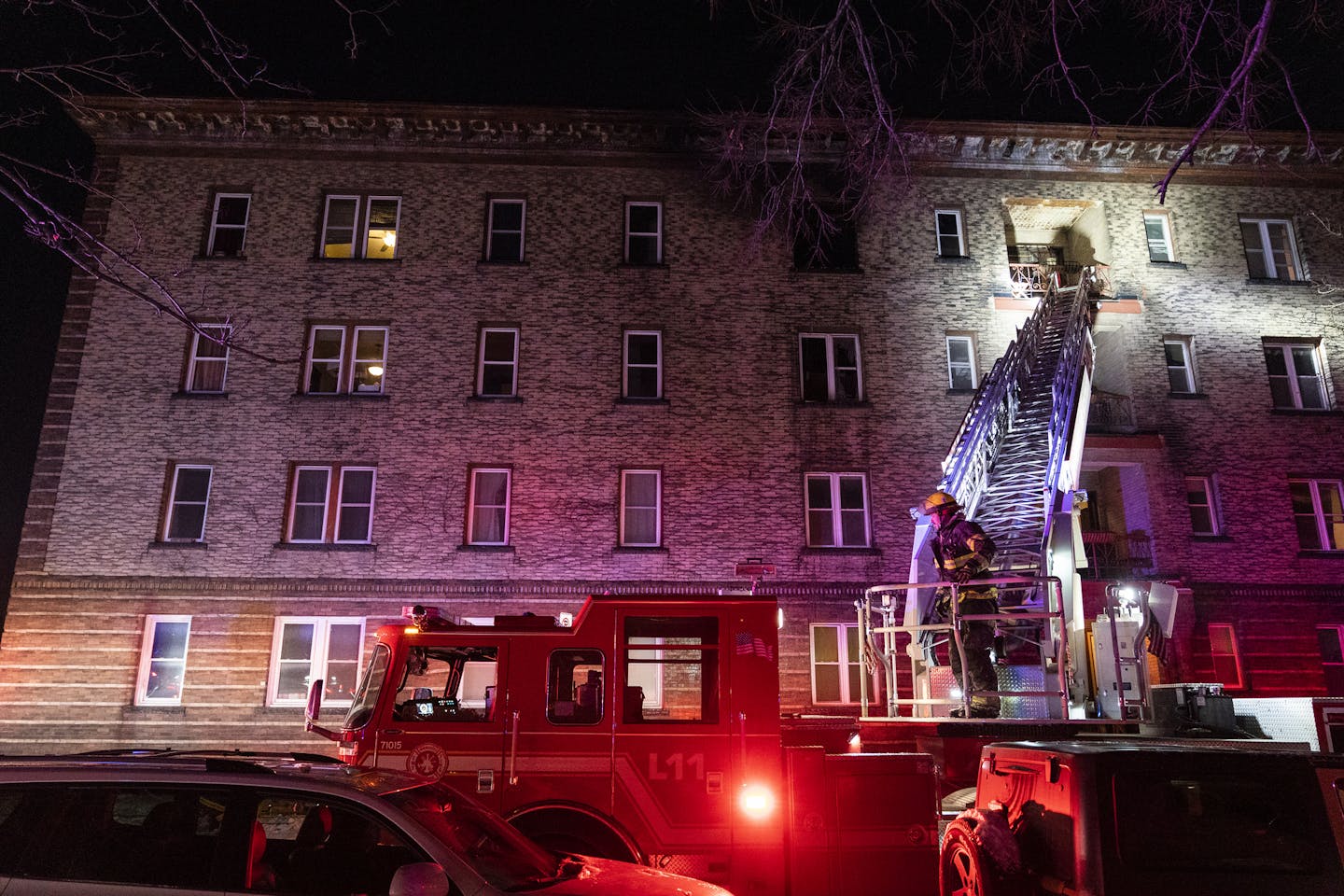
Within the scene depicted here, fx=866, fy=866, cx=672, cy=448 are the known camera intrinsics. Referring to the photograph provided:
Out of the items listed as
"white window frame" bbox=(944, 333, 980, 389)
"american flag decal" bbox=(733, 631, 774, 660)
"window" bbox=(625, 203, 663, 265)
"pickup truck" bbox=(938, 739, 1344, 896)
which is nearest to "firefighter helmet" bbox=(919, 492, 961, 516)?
"american flag decal" bbox=(733, 631, 774, 660)

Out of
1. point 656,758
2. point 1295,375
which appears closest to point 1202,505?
point 1295,375

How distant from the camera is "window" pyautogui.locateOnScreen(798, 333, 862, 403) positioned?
18250mm

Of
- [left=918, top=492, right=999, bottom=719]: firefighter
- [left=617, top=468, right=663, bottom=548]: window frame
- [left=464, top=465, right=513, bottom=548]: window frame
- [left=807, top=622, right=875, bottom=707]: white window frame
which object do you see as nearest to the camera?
[left=918, top=492, right=999, bottom=719]: firefighter

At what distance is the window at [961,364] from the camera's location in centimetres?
1828

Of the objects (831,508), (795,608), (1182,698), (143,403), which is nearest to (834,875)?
(1182,698)

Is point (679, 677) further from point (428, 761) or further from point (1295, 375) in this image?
point (1295, 375)

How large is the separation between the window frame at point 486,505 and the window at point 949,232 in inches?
417

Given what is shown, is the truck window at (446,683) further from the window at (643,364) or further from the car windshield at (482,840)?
the window at (643,364)

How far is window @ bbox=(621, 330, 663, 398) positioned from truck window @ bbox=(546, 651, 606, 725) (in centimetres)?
1122

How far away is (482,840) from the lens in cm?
456

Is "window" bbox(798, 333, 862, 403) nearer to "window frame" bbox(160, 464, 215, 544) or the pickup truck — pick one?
"window frame" bbox(160, 464, 215, 544)

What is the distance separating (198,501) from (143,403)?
7.71 ft

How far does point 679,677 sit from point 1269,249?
19359 mm

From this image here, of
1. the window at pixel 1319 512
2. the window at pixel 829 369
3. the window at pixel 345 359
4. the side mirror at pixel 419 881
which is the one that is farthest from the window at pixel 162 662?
the window at pixel 1319 512
